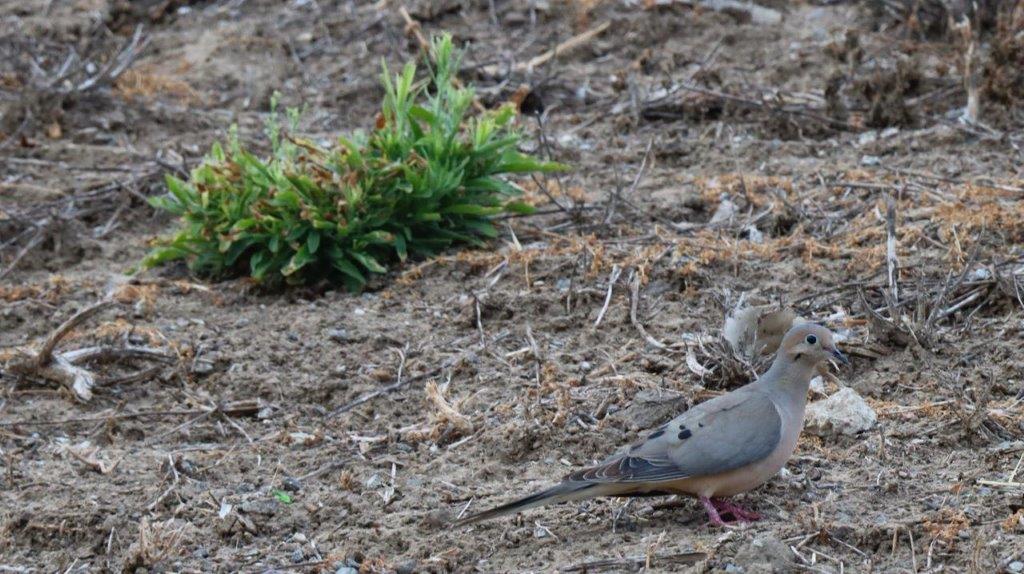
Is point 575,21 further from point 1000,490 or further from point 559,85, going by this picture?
point 1000,490

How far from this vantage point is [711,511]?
3.88 meters

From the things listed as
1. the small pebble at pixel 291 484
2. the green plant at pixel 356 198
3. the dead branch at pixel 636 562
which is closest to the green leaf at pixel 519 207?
the green plant at pixel 356 198

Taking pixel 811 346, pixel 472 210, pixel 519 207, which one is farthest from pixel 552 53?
pixel 811 346

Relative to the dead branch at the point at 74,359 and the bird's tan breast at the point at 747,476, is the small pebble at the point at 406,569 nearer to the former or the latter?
the bird's tan breast at the point at 747,476

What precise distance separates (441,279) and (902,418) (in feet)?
7.51

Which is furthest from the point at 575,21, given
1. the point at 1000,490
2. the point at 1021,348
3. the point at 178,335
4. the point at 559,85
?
the point at 1000,490

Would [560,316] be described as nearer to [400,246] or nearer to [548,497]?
[400,246]

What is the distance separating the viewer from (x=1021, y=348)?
4.79m

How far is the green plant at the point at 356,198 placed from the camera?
6.08 metres

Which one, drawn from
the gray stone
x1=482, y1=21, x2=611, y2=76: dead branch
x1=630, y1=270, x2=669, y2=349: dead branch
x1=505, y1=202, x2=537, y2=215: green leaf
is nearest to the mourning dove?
the gray stone

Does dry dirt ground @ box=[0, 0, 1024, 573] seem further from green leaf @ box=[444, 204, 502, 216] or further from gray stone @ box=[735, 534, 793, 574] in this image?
green leaf @ box=[444, 204, 502, 216]

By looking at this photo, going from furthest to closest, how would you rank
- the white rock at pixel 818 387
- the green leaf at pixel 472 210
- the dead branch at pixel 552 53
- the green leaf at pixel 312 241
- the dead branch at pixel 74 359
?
the dead branch at pixel 552 53 < the green leaf at pixel 472 210 < the green leaf at pixel 312 241 < the dead branch at pixel 74 359 < the white rock at pixel 818 387

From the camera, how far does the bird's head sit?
4070 mm

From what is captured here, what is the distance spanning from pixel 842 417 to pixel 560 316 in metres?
1.43
